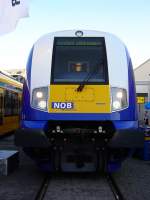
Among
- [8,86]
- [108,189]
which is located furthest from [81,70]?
[8,86]

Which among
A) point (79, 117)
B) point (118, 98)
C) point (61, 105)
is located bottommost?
point (79, 117)

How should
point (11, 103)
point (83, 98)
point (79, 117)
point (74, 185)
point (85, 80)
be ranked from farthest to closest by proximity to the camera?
point (11, 103) → point (85, 80) → point (83, 98) → point (79, 117) → point (74, 185)

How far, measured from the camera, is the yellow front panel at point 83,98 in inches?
326

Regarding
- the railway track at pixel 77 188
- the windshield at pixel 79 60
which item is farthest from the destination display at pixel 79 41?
the railway track at pixel 77 188

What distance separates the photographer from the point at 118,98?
8367 mm

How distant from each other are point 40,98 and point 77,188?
5.79 feet

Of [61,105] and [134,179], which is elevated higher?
[61,105]

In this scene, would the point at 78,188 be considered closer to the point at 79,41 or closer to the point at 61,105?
the point at 61,105

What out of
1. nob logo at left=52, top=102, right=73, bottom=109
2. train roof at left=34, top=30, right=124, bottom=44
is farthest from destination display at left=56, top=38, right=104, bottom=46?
nob logo at left=52, top=102, right=73, bottom=109

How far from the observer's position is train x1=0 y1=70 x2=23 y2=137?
1869 cm

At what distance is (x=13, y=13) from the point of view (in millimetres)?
10727

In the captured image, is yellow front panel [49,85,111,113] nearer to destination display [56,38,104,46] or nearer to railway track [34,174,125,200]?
destination display [56,38,104,46]

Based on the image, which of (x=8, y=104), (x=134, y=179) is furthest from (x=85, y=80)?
(x=8, y=104)

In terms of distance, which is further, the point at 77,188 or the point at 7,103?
the point at 7,103
